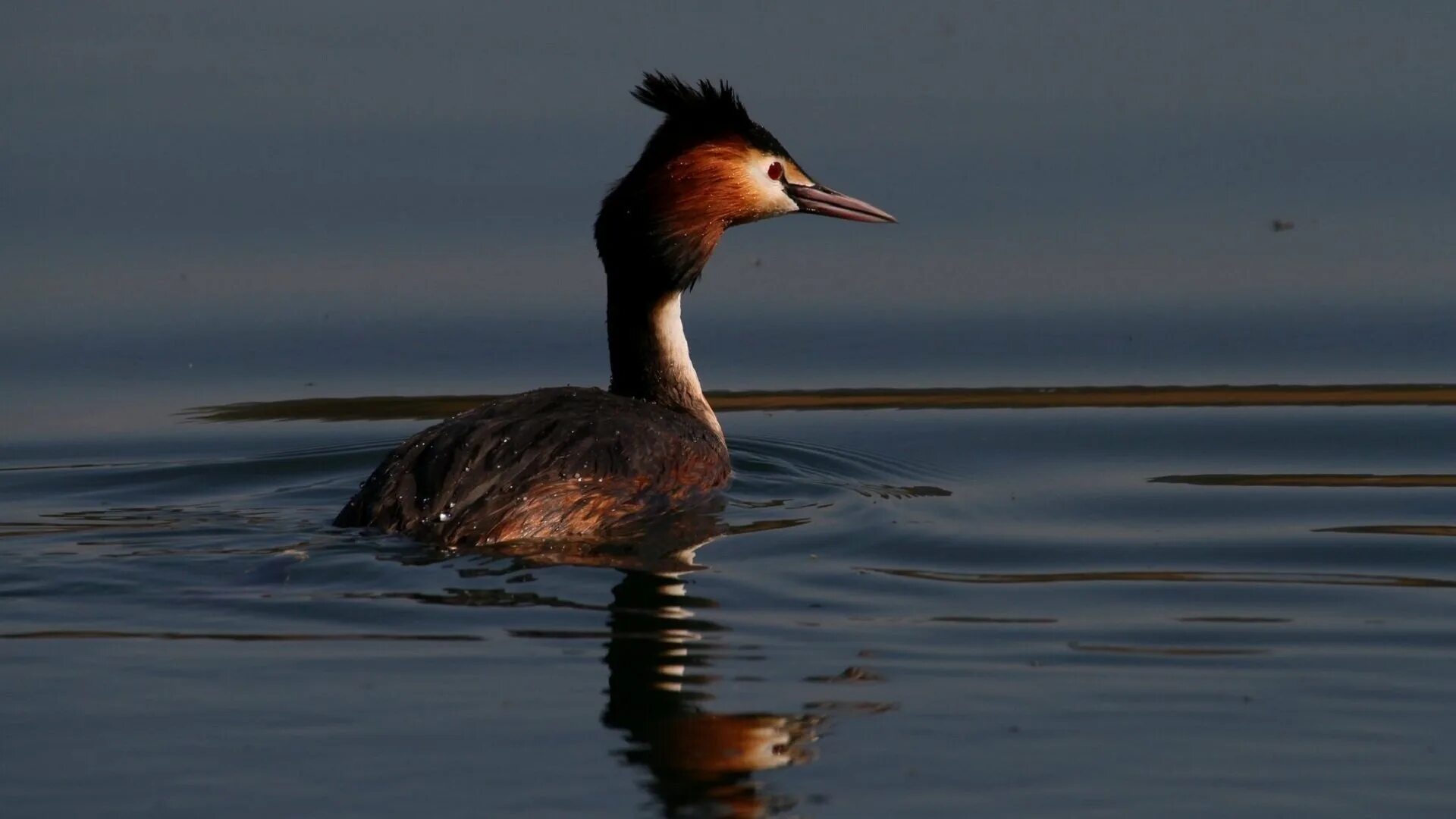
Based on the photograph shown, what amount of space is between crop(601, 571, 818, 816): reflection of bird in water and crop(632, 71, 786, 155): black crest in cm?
280

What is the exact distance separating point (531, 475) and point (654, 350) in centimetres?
149

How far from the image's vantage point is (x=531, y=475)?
860 centimetres

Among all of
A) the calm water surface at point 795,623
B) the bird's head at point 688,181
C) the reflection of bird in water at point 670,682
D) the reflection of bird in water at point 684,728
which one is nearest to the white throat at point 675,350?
the bird's head at point 688,181

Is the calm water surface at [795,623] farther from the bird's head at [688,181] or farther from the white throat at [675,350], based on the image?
the bird's head at [688,181]

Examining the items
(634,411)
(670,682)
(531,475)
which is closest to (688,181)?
(634,411)

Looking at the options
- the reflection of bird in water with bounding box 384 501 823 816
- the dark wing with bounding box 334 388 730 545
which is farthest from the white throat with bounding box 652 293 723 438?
the reflection of bird in water with bounding box 384 501 823 816

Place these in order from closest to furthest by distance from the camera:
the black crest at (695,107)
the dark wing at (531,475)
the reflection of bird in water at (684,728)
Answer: the reflection of bird in water at (684,728) < the dark wing at (531,475) < the black crest at (695,107)

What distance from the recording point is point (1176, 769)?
6.09m

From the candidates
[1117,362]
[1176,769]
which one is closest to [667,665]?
[1176,769]

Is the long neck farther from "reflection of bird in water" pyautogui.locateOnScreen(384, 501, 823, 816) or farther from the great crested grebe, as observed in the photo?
"reflection of bird in water" pyautogui.locateOnScreen(384, 501, 823, 816)

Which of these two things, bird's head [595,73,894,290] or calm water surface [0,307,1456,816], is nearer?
calm water surface [0,307,1456,816]

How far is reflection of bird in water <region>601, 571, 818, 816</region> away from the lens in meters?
5.99

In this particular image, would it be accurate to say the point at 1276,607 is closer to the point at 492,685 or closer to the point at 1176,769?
the point at 1176,769

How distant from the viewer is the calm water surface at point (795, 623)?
606 centimetres
